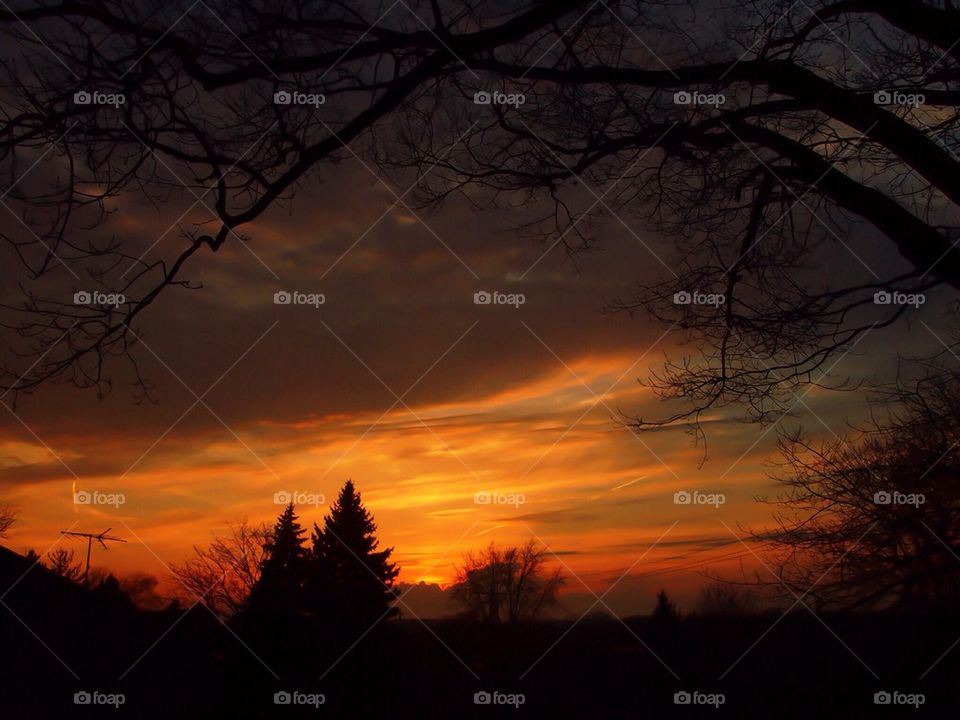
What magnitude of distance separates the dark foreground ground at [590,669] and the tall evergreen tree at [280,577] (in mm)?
998

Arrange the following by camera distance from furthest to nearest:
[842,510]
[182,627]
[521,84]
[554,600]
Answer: [182,627]
[554,600]
[842,510]
[521,84]

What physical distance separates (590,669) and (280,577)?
12.0 ft

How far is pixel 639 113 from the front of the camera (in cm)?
339

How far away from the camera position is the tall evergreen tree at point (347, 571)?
23.8 feet

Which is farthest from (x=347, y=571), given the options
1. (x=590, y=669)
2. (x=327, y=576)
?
(x=590, y=669)

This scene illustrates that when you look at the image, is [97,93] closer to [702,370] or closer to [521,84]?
[521,84]

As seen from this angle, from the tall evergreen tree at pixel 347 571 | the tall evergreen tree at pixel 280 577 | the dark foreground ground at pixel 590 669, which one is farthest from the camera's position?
the tall evergreen tree at pixel 347 571

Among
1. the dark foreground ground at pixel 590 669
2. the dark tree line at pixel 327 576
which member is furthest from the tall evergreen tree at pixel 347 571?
the dark foreground ground at pixel 590 669

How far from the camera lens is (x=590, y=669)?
4.55m

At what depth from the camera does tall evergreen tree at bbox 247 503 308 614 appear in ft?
20.3

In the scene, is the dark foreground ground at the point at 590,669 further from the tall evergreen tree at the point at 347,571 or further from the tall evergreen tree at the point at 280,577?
the tall evergreen tree at the point at 347,571

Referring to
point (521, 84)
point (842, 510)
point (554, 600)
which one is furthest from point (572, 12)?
point (554, 600)

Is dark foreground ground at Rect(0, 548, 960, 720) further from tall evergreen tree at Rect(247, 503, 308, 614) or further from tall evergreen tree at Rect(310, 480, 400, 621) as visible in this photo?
tall evergreen tree at Rect(310, 480, 400, 621)

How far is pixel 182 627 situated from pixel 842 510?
15.3 ft
